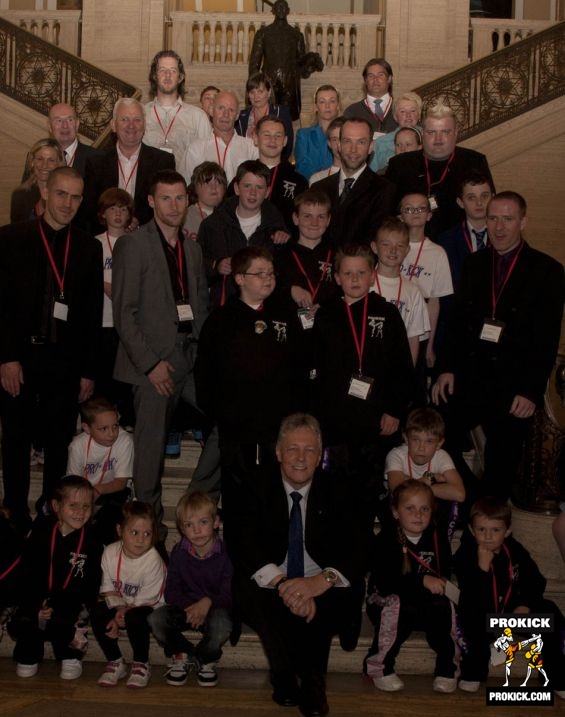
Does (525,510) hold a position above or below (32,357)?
below

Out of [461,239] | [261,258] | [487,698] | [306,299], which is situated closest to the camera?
[487,698]

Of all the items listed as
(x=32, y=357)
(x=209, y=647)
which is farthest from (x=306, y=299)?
(x=209, y=647)

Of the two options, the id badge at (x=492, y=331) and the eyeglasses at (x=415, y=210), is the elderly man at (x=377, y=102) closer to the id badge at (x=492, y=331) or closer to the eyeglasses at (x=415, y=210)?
the eyeglasses at (x=415, y=210)

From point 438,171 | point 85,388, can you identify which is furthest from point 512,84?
point 85,388

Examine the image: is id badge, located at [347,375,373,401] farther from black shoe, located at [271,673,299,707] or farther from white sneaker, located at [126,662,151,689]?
white sneaker, located at [126,662,151,689]

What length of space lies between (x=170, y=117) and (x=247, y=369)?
12.4 ft

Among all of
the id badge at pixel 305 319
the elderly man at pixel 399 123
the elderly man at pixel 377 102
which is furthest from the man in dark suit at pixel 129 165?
A: the elderly man at pixel 377 102

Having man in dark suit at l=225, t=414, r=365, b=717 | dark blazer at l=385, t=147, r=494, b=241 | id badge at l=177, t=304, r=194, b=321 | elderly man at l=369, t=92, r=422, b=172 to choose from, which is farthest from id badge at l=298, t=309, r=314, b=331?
elderly man at l=369, t=92, r=422, b=172

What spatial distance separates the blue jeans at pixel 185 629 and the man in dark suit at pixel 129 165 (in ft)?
10.1

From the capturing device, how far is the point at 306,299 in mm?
6348

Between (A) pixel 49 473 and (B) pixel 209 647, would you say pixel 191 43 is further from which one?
(B) pixel 209 647

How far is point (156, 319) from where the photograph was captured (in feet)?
20.0

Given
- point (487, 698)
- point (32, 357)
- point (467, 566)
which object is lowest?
point (487, 698)

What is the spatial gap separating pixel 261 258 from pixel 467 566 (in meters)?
1.89
